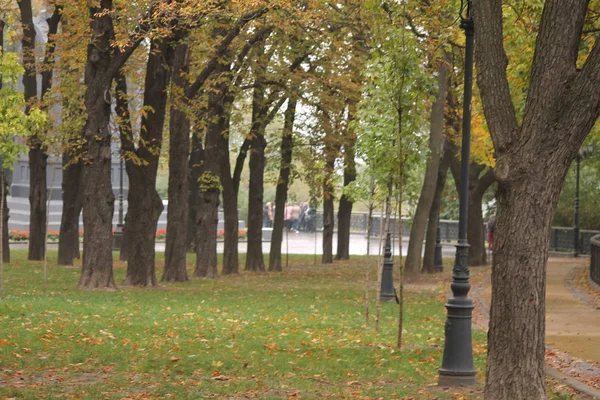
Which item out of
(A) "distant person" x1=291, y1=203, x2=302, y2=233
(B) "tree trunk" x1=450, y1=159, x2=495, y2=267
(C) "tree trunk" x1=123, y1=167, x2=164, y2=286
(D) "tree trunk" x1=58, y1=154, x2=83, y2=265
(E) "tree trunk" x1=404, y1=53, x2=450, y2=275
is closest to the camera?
(C) "tree trunk" x1=123, y1=167, x2=164, y2=286

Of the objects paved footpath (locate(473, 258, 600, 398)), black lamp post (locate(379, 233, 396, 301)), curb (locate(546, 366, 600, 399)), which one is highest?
black lamp post (locate(379, 233, 396, 301))

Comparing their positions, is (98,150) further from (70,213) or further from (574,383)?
(574,383)

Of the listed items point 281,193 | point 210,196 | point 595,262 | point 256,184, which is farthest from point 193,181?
point 595,262

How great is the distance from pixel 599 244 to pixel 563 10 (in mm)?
18986

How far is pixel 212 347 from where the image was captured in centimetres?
1380

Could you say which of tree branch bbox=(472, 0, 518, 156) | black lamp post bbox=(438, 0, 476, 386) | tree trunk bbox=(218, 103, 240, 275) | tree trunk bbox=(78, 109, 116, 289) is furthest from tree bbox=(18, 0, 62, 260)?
tree branch bbox=(472, 0, 518, 156)

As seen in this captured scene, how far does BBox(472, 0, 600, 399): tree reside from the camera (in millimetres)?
8781

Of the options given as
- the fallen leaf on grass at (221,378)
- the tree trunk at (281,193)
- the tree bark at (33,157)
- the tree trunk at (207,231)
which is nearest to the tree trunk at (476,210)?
the tree trunk at (281,193)

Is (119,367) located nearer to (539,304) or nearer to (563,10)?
(539,304)

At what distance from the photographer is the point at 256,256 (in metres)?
34.2

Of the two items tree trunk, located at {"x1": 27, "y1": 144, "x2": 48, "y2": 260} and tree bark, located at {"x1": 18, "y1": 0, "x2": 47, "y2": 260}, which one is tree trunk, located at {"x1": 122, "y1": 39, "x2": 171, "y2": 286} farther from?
tree trunk, located at {"x1": 27, "y1": 144, "x2": 48, "y2": 260}

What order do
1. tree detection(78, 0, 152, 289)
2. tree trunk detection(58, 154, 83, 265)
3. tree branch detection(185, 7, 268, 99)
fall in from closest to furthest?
tree branch detection(185, 7, 268, 99) → tree detection(78, 0, 152, 289) → tree trunk detection(58, 154, 83, 265)

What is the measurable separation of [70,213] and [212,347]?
2100 cm

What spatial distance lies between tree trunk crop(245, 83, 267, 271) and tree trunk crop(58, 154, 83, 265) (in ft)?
17.7
